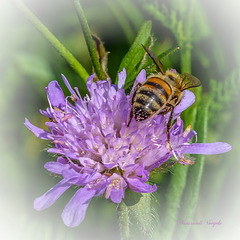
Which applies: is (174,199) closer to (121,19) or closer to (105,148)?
(105,148)

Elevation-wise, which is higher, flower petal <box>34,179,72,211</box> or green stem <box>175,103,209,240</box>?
flower petal <box>34,179,72,211</box>

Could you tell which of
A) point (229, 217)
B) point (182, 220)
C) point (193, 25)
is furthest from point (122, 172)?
point (193, 25)

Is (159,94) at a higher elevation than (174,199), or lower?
higher

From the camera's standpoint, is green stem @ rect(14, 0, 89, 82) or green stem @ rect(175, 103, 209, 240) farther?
green stem @ rect(175, 103, 209, 240)

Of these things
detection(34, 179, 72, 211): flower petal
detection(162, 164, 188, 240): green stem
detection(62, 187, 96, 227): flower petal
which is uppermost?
detection(34, 179, 72, 211): flower petal

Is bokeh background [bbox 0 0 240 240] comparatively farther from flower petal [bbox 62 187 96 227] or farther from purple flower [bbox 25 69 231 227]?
flower petal [bbox 62 187 96 227]

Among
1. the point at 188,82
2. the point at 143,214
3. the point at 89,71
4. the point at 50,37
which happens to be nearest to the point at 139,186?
the point at 143,214

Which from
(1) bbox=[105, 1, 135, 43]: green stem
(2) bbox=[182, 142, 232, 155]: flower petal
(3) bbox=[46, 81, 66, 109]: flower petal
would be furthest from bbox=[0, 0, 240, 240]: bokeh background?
(2) bbox=[182, 142, 232, 155]: flower petal

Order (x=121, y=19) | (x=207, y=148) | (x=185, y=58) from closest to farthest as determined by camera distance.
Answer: (x=207, y=148), (x=185, y=58), (x=121, y=19)
